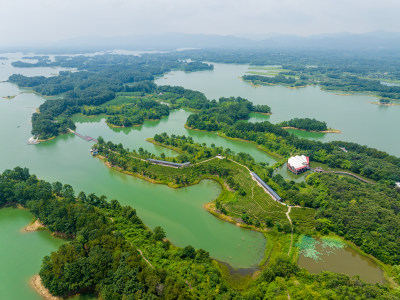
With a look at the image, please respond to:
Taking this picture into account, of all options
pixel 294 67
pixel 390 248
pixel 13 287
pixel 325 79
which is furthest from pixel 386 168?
pixel 294 67

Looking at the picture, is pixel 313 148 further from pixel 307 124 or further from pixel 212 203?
pixel 212 203

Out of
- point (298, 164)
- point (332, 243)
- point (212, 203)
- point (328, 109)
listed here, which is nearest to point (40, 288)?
point (212, 203)

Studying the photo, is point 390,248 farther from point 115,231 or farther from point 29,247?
point 29,247

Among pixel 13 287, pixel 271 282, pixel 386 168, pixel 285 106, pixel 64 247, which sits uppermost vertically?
pixel 285 106

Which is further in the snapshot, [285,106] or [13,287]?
[285,106]

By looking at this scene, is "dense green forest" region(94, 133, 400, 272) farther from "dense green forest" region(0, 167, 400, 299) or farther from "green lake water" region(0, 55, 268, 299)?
"dense green forest" region(0, 167, 400, 299)

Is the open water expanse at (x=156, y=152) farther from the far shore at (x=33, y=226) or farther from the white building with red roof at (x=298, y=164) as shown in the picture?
the white building with red roof at (x=298, y=164)
